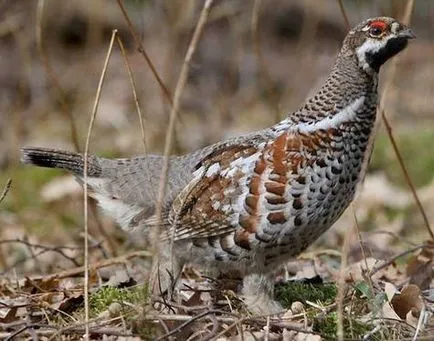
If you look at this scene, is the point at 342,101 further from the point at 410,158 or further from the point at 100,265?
the point at 410,158

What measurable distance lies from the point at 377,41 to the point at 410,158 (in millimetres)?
4987

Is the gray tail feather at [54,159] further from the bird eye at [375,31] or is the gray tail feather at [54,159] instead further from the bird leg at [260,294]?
the bird eye at [375,31]

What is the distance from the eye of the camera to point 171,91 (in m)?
9.64

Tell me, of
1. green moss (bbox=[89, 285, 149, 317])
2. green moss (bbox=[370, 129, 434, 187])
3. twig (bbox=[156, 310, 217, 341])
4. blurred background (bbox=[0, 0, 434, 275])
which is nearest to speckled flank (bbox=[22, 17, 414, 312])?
green moss (bbox=[89, 285, 149, 317])

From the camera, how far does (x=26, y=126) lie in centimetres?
1182

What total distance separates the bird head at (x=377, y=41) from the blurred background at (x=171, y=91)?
4.59ft

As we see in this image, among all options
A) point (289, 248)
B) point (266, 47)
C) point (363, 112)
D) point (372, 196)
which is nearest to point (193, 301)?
point (289, 248)

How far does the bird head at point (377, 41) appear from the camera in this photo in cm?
518

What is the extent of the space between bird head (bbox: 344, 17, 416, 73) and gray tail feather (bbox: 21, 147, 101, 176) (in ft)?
5.34

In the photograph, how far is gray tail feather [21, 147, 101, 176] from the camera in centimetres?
557

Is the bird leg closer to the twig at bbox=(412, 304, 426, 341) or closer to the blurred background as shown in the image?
the twig at bbox=(412, 304, 426, 341)

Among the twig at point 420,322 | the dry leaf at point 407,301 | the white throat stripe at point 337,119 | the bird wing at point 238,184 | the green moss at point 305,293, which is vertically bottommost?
the green moss at point 305,293

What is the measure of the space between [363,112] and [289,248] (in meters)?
0.77

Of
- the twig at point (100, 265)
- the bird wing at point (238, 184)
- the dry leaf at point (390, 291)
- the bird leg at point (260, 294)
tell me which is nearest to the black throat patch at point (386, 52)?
the bird wing at point (238, 184)
